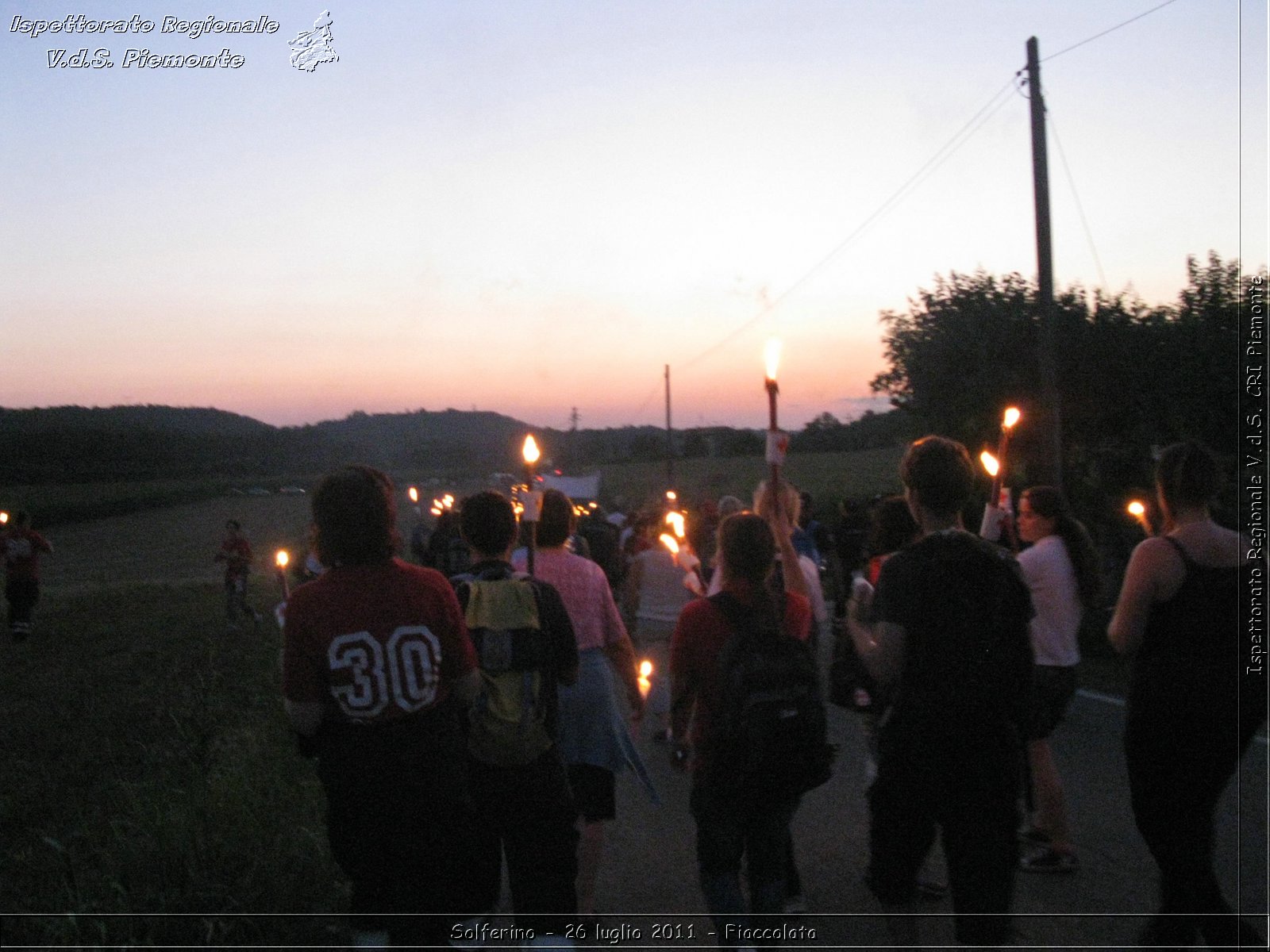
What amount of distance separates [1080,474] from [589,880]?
1415 centimetres

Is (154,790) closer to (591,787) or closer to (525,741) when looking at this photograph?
(591,787)

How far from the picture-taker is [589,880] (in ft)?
15.0

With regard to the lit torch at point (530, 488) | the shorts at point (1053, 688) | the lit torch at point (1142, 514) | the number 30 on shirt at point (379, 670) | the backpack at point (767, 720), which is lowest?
the shorts at point (1053, 688)

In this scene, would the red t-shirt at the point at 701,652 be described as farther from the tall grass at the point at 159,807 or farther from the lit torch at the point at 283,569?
the lit torch at the point at 283,569

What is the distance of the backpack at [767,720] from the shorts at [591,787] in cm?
110

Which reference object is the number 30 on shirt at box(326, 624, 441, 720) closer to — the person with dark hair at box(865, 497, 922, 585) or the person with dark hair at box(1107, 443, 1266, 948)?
the person with dark hair at box(1107, 443, 1266, 948)

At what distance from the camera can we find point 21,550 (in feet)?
54.9

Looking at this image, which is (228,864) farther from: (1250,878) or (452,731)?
(1250,878)

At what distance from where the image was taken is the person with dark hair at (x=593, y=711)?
4605 mm

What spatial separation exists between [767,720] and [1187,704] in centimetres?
136

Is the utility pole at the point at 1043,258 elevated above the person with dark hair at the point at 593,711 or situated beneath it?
elevated above

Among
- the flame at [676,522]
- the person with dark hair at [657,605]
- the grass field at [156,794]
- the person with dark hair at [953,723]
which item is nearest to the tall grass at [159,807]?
the grass field at [156,794]

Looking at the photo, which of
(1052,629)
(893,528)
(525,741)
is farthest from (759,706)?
(1052,629)

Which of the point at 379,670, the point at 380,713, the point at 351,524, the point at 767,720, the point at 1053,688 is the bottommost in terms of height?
the point at 1053,688
